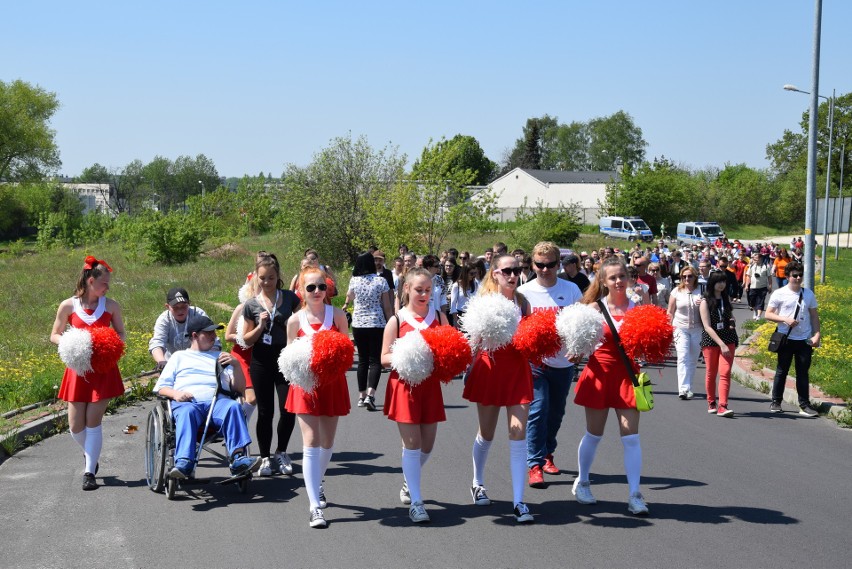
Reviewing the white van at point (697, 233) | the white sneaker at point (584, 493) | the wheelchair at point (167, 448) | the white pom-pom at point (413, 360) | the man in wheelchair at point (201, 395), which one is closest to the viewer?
the white pom-pom at point (413, 360)

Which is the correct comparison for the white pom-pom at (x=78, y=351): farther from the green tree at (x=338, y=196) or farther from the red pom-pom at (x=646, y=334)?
the green tree at (x=338, y=196)

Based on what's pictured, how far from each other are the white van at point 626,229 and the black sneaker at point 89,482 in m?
63.1

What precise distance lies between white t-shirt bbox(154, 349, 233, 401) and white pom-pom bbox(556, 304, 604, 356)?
2795 millimetres

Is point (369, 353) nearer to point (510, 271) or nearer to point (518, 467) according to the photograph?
point (510, 271)

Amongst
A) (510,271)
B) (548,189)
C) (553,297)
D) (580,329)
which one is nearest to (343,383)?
(510,271)

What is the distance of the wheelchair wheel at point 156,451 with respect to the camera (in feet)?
24.6

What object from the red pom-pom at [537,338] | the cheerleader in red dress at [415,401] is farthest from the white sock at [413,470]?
the red pom-pom at [537,338]

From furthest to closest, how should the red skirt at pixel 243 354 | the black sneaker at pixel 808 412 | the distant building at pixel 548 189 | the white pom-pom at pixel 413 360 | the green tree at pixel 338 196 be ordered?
1. the distant building at pixel 548 189
2. the green tree at pixel 338 196
3. the black sneaker at pixel 808 412
4. the red skirt at pixel 243 354
5. the white pom-pom at pixel 413 360

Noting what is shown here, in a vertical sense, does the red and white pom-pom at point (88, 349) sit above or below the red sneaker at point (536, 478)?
above

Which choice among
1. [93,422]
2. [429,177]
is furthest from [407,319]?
[429,177]

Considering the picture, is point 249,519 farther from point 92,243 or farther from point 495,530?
point 92,243

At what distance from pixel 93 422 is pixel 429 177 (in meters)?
26.6

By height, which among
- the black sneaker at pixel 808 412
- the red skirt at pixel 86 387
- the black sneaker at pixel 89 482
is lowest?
the black sneaker at pixel 89 482

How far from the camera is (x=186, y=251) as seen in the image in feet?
145
